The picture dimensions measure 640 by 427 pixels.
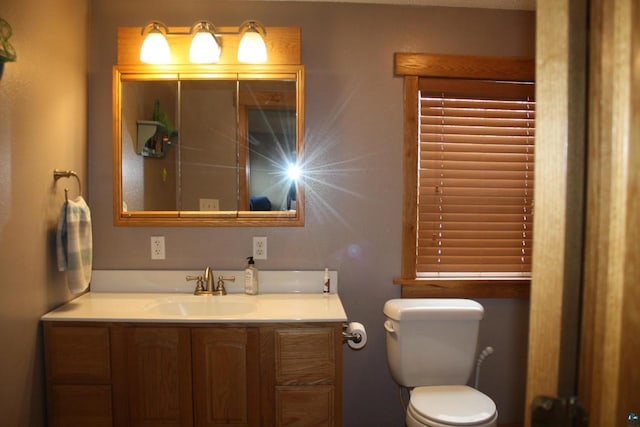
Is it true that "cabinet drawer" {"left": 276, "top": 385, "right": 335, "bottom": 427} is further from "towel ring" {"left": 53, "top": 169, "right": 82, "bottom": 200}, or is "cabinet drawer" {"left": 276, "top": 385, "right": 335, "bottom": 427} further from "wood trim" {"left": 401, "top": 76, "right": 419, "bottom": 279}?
"towel ring" {"left": 53, "top": 169, "right": 82, "bottom": 200}

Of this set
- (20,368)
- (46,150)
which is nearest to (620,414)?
(20,368)

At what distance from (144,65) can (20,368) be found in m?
1.45

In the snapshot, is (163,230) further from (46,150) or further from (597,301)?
(597,301)

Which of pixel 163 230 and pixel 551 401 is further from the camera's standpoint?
pixel 163 230

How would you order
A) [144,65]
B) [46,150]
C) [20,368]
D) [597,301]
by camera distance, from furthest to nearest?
[144,65] < [46,150] < [20,368] < [597,301]

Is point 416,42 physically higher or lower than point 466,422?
higher

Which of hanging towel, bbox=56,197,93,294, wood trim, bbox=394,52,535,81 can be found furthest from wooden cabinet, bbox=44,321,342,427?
wood trim, bbox=394,52,535,81

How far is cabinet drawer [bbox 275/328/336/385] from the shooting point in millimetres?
1473

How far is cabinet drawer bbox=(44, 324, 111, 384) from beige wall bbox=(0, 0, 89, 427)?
63mm

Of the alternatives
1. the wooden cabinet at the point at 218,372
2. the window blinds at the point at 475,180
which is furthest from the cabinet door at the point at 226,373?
the window blinds at the point at 475,180

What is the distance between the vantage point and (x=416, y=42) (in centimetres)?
194

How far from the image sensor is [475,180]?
201 centimetres

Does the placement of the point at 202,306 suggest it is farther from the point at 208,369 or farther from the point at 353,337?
the point at 353,337

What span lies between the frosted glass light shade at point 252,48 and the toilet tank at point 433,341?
54.5 inches
